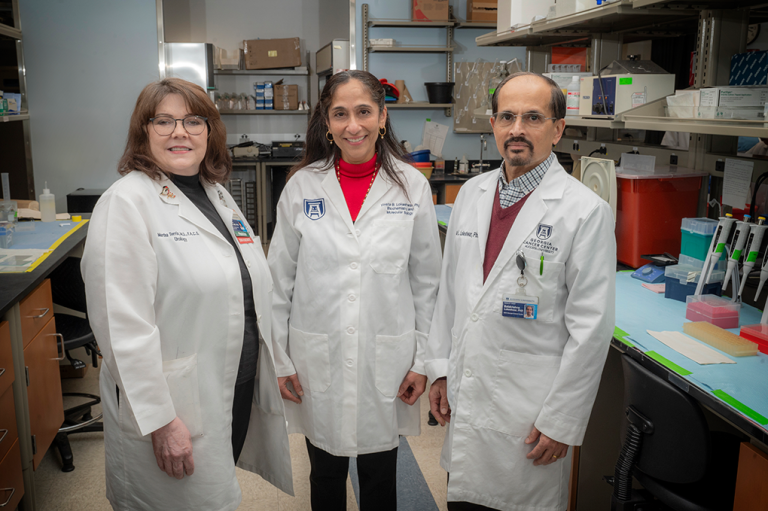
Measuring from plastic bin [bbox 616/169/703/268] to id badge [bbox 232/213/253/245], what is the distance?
1.51m

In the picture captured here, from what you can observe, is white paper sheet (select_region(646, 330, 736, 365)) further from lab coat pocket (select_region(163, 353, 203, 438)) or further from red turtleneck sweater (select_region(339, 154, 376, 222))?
lab coat pocket (select_region(163, 353, 203, 438))

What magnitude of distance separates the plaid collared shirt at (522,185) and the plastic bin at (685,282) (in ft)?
2.52

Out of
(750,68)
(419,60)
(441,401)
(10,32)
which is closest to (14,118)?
(10,32)

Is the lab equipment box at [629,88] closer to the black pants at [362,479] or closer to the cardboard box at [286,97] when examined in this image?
the black pants at [362,479]

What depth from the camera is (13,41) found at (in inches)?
188

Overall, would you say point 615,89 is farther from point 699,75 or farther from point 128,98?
point 128,98

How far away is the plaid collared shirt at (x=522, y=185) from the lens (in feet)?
5.06

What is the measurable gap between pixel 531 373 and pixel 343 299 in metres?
0.54

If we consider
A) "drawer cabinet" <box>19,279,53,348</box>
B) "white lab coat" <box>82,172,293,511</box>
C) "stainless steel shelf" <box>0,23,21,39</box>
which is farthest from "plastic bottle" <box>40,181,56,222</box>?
"white lab coat" <box>82,172,293,511</box>

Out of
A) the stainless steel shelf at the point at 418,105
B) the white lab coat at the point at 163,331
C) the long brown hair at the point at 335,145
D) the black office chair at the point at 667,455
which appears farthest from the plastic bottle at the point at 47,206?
the stainless steel shelf at the point at 418,105

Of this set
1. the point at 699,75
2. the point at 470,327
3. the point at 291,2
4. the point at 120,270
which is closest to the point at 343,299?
the point at 470,327

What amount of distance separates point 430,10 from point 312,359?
4904mm

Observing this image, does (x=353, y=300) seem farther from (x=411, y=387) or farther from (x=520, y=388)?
(x=520, y=388)

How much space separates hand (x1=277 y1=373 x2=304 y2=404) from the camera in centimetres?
174
